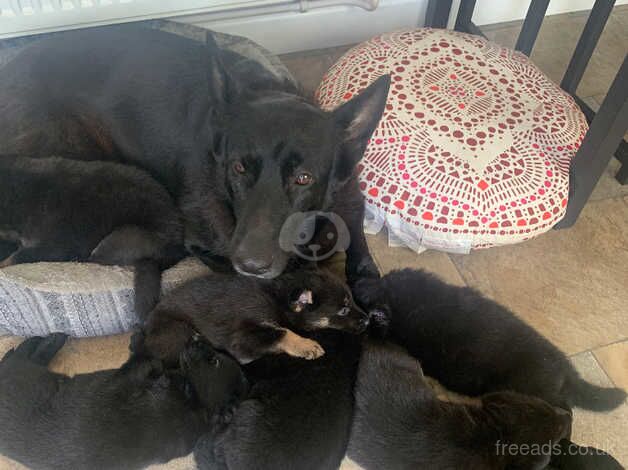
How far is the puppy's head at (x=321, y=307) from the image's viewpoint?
148 cm

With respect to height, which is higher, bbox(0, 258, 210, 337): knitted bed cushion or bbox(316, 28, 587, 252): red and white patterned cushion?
bbox(316, 28, 587, 252): red and white patterned cushion

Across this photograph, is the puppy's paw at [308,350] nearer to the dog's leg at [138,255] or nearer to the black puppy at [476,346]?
the black puppy at [476,346]

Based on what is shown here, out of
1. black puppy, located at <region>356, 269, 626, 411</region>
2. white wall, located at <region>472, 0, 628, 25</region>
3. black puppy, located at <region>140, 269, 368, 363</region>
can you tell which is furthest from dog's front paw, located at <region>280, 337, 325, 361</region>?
white wall, located at <region>472, 0, 628, 25</region>

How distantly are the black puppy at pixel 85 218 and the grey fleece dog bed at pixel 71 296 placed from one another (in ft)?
0.18

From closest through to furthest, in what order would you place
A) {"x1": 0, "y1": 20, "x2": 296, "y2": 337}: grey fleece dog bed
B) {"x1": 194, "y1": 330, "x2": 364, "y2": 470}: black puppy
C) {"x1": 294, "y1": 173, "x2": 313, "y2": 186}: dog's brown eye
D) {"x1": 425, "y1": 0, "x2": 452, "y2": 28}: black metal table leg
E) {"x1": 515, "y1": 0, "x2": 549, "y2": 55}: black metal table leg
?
{"x1": 194, "y1": 330, "x2": 364, "y2": 470}: black puppy < {"x1": 294, "y1": 173, "x2": 313, "y2": 186}: dog's brown eye < {"x1": 0, "y1": 20, "x2": 296, "y2": 337}: grey fleece dog bed < {"x1": 515, "y1": 0, "x2": 549, "y2": 55}: black metal table leg < {"x1": 425, "y1": 0, "x2": 452, "y2": 28}: black metal table leg

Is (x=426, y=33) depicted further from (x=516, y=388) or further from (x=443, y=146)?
(x=516, y=388)

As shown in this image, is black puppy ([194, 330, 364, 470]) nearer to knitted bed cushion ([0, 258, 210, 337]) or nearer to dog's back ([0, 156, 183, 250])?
knitted bed cushion ([0, 258, 210, 337])

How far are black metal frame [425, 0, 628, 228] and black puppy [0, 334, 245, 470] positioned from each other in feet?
3.86

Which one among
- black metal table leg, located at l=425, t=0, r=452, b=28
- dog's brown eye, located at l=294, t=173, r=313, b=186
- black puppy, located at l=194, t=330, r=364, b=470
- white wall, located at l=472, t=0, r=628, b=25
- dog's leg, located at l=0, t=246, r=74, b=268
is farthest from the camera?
white wall, located at l=472, t=0, r=628, b=25

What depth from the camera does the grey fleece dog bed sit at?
1.44 meters

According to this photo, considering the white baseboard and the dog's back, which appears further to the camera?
the white baseboard

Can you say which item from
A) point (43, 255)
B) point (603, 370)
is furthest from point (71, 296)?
point (603, 370)

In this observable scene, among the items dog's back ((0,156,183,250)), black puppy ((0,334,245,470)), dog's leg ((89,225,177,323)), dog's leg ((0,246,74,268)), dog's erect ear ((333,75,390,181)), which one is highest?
dog's erect ear ((333,75,390,181))

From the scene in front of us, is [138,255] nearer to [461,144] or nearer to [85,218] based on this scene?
[85,218]
